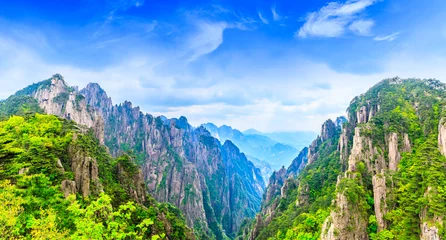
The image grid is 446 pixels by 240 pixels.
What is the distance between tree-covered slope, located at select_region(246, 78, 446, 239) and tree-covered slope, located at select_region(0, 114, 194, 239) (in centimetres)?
2871

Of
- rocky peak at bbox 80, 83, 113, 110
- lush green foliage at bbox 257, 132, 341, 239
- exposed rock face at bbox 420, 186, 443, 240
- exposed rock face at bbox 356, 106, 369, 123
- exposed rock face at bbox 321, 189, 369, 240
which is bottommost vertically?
lush green foliage at bbox 257, 132, 341, 239

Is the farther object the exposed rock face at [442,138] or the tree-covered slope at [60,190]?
the exposed rock face at [442,138]

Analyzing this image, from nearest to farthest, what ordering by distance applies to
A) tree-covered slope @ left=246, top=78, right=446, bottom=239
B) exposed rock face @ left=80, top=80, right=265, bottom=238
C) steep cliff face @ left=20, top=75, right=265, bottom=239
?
1. tree-covered slope @ left=246, top=78, right=446, bottom=239
2. steep cliff face @ left=20, top=75, right=265, bottom=239
3. exposed rock face @ left=80, top=80, right=265, bottom=238

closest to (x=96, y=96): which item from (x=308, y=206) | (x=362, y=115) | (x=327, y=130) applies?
(x=327, y=130)

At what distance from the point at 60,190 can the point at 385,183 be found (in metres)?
45.5

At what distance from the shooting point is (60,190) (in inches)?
1143

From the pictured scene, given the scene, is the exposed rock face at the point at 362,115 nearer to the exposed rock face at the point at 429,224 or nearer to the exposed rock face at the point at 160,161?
the exposed rock face at the point at 429,224

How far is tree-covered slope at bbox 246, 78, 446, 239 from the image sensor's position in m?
38.9

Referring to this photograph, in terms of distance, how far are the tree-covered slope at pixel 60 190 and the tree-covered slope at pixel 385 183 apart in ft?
94.2

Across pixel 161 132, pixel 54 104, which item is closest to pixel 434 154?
pixel 54 104

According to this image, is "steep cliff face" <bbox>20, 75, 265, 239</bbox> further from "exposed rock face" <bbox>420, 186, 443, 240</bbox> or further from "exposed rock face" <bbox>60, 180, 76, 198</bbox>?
"exposed rock face" <bbox>420, 186, 443, 240</bbox>

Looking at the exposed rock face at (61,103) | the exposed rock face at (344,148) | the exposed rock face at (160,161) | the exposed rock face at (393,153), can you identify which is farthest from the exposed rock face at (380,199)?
the exposed rock face at (61,103)

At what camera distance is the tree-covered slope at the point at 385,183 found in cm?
3894

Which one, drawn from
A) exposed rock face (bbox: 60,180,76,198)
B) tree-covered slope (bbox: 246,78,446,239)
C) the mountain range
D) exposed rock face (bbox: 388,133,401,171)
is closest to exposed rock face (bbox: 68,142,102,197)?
the mountain range
